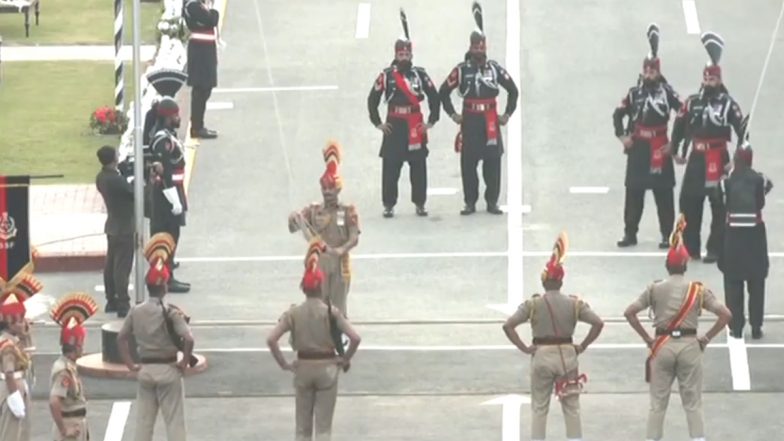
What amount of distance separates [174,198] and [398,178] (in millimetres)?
3706

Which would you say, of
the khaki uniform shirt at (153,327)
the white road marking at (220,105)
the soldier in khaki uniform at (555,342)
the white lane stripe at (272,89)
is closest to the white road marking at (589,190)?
the white lane stripe at (272,89)

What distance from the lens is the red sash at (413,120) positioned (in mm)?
28875

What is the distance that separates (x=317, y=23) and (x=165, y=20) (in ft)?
9.26

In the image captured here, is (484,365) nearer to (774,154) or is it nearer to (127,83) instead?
(774,154)

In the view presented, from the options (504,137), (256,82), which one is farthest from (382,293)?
(256,82)

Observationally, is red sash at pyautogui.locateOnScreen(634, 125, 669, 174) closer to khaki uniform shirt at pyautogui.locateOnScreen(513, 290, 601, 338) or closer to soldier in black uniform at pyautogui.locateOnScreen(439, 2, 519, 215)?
soldier in black uniform at pyautogui.locateOnScreen(439, 2, 519, 215)

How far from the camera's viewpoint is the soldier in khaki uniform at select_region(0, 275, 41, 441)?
20047mm

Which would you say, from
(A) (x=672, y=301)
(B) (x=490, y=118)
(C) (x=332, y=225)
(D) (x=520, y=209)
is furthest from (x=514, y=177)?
(A) (x=672, y=301)

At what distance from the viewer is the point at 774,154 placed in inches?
1217

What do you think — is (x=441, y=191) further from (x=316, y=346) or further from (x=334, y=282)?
(x=316, y=346)

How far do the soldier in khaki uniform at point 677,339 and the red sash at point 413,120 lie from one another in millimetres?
8036

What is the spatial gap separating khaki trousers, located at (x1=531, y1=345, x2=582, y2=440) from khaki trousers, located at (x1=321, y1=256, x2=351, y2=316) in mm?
3251

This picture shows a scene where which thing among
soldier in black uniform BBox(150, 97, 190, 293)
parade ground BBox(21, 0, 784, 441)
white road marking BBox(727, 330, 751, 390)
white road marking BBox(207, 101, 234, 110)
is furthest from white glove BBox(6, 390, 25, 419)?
white road marking BBox(207, 101, 234, 110)

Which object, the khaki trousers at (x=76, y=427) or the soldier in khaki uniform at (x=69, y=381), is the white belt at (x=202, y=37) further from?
the khaki trousers at (x=76, y=427)
